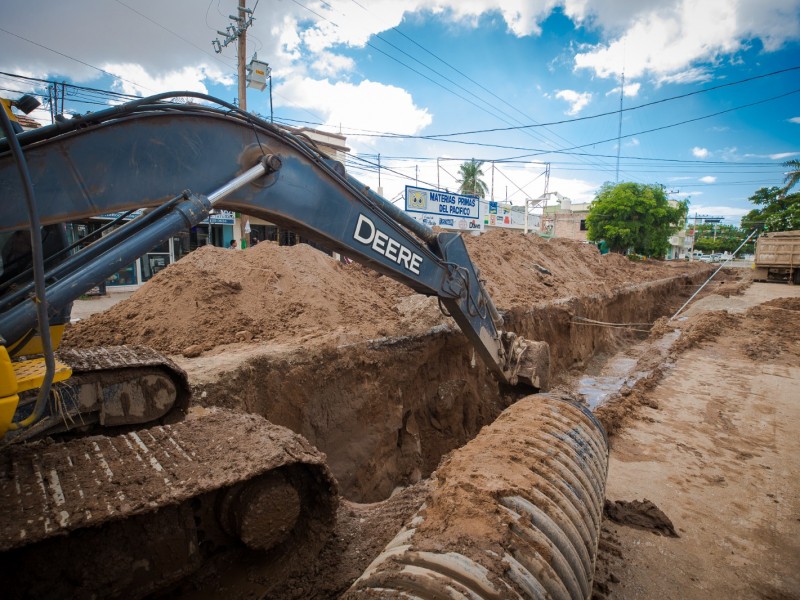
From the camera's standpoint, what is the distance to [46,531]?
171 cm

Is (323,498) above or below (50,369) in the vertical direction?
below

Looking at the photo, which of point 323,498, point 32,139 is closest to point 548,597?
point 323,498

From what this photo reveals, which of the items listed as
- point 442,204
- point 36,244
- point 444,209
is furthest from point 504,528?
point 444,209

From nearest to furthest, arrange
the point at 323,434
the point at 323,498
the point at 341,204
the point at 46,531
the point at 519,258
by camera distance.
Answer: the point at 46,531 < the point at 323,498 < the point at 341,204 < the point at 323,434 < the point at 519,258

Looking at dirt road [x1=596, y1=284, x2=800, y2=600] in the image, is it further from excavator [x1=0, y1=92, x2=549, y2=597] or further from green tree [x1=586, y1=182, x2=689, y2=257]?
green tree [x1=586, y1=182, x2=689, y2=257]

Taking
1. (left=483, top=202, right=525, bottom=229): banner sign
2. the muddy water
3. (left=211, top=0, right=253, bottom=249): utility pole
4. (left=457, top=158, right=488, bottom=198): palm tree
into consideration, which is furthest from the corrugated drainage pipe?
(left=457, top=158, right=488, bottom=198): palm tree

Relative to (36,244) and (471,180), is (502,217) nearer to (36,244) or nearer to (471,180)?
(471,180)

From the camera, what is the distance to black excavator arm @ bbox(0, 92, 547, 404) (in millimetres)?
1944

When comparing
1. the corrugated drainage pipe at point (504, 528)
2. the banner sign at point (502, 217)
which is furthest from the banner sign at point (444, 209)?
the corrugated drainage pipe at point (504, 528)

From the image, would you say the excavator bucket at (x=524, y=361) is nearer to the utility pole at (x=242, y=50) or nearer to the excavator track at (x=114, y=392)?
the excavator track at (x=114, y=392)

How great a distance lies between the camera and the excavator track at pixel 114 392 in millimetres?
2869

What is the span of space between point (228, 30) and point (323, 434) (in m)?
16.1

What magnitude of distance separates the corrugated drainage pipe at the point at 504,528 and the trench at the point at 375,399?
3002 mm

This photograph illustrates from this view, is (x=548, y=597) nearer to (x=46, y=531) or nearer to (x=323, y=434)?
(x=46, y=531)
